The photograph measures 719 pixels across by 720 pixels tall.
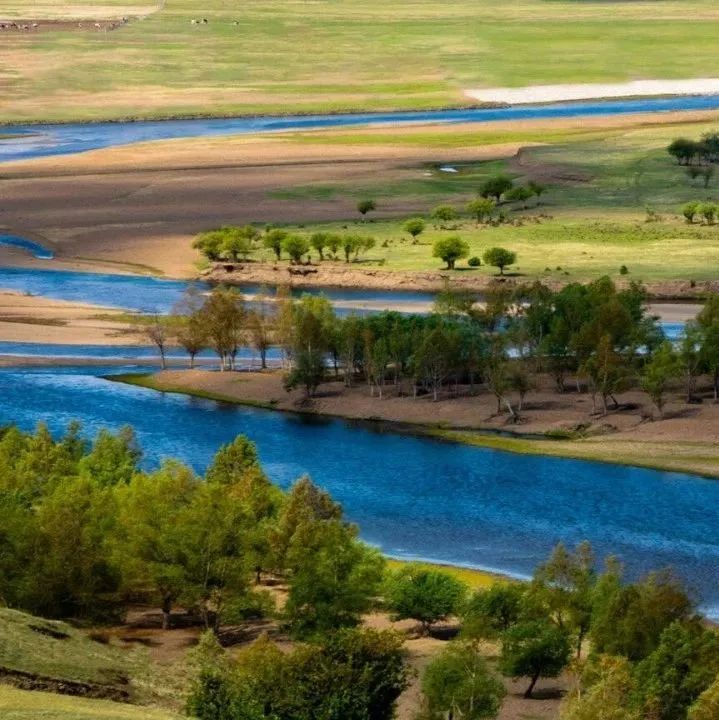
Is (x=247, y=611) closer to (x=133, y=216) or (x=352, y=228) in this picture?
(x=352, y=228)

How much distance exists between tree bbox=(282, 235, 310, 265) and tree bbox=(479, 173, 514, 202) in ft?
78.2

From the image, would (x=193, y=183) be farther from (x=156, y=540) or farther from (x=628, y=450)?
(x=156, y=540)

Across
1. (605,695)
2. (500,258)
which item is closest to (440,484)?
(605,695)

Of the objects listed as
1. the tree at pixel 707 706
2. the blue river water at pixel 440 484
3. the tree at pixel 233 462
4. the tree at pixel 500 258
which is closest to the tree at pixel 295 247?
the tree at pixel 500 258

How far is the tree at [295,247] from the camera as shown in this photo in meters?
125

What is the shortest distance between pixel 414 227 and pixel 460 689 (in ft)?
289

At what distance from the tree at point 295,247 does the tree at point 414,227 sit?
811cm

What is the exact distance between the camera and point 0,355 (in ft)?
335

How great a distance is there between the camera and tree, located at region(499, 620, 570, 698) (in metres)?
48.2

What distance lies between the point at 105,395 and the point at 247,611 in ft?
127

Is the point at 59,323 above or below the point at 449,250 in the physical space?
below

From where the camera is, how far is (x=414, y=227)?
130m

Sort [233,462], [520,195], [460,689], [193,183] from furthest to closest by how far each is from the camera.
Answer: [193,183] < [520,195] < [233,462] < [460,689]

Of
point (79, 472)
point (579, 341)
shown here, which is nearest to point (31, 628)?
point (79, 472)
